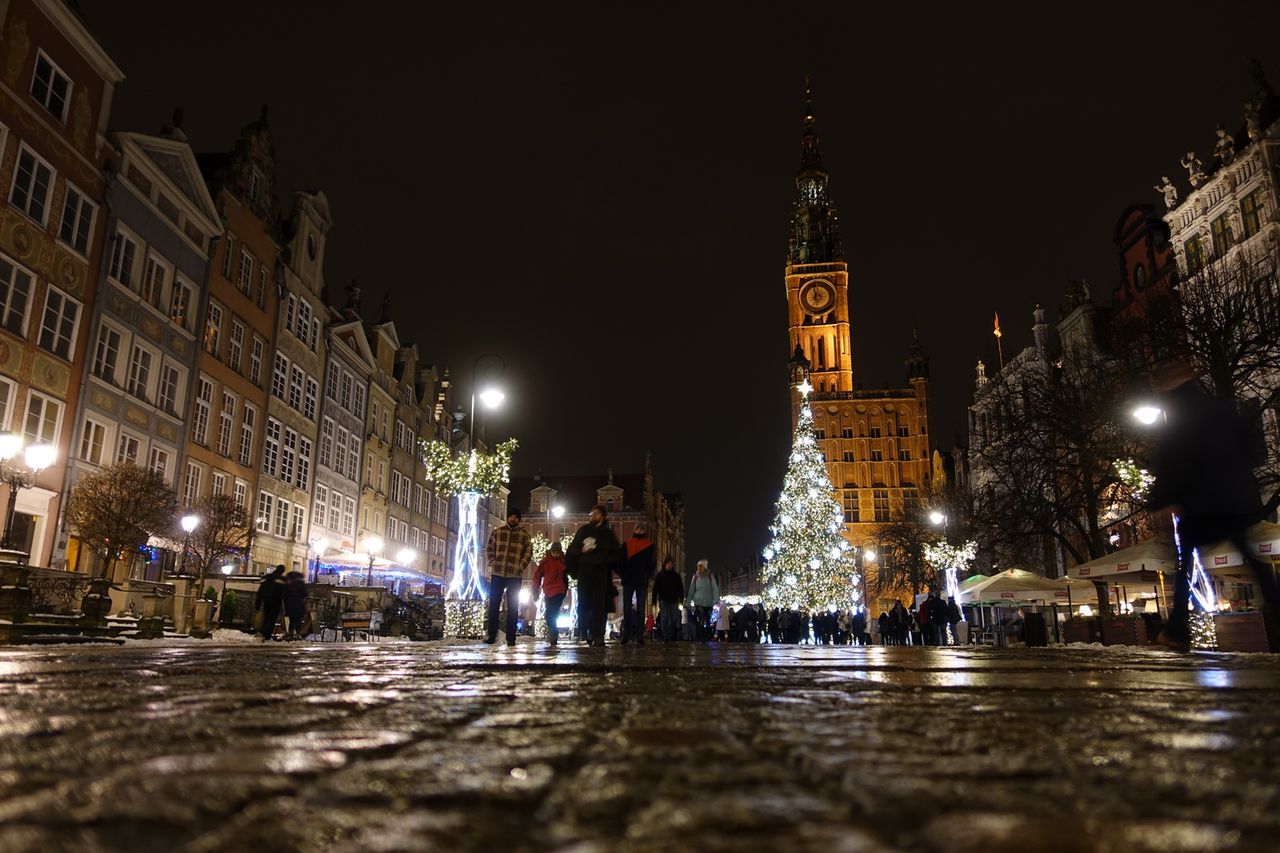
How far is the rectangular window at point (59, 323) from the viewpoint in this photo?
2195 cm

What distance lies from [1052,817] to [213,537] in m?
25.3

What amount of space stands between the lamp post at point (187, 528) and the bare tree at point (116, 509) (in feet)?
2.41

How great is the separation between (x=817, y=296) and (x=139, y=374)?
93.4 meters

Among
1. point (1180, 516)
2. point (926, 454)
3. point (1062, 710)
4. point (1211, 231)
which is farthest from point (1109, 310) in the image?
point (926, 454)

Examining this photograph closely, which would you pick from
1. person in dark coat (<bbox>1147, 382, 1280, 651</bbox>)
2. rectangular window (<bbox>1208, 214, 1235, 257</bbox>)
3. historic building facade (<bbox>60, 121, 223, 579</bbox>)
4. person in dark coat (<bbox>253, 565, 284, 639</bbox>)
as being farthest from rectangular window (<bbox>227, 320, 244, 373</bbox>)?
rectangular window (<bbox>1208, 214, 1235, 257</bbox>)

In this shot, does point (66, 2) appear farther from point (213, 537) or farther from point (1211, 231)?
point (1211, 231)

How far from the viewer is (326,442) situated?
39.1 meters

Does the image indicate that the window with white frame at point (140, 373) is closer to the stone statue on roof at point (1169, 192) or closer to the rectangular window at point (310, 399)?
the rectangular window at point (310, 399)

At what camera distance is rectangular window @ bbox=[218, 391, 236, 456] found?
99.8ft

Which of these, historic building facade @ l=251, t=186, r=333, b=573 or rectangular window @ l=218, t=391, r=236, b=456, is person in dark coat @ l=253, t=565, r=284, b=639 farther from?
historic building facade @ l=251, t=186, r=333, b=573

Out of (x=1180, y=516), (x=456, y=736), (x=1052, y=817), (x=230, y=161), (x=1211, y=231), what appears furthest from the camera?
(x=1211, y=231)

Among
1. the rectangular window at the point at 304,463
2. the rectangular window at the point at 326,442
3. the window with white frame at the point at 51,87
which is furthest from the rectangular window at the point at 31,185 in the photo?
the rectangular window at the point at 326,442

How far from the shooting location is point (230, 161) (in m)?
32.2

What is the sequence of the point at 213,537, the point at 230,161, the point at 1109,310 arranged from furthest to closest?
the point at 1109,310
the point at 230,161
the point at 213,537
